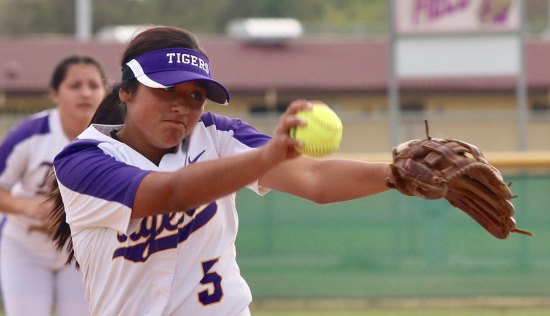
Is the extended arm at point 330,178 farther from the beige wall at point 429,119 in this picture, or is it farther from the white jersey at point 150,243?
the beige wall at point 429,119

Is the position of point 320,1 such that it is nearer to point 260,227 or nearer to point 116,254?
point 260,227

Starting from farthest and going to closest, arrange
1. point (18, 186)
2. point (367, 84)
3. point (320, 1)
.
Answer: point (320, 1) → point (367, 84) → point (18, 186)

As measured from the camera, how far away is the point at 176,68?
9.64 ft

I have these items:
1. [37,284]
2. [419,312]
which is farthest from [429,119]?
[37,284]

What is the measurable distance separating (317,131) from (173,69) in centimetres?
58

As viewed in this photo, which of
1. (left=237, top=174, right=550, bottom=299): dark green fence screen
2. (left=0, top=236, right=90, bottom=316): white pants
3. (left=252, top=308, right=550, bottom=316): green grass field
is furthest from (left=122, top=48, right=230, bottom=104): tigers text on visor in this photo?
(left=237, top=174, right=550, bottom=299): dark green fence screen

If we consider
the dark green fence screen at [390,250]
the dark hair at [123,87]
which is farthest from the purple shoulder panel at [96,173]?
the dark green fence screen at [390,250]

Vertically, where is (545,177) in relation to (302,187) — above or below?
below

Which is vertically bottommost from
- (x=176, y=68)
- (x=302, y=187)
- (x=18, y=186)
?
(x=18, y=186)

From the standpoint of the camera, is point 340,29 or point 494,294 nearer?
point 494,294

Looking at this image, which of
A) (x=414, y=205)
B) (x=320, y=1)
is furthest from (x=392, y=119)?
(x=320, y=1)

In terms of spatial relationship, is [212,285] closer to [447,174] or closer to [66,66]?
[447,174]

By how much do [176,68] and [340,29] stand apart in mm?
27313

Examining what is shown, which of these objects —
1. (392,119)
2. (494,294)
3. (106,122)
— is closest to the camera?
(106,122)
